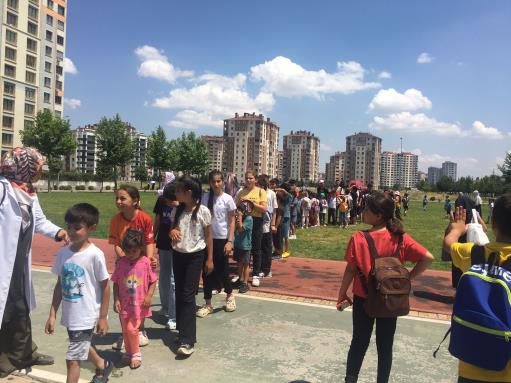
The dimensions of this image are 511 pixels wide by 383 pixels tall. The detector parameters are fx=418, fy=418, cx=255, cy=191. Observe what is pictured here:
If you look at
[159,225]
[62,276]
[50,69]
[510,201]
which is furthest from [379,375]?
[50,69]

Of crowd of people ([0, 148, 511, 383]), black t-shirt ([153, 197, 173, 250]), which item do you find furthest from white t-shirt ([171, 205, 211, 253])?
black t-shirt ([153, 197, 173, 250])

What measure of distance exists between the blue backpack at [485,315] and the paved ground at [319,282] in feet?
13.8

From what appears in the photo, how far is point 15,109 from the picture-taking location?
2387 inches

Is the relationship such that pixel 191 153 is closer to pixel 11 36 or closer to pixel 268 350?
pixel 11 36

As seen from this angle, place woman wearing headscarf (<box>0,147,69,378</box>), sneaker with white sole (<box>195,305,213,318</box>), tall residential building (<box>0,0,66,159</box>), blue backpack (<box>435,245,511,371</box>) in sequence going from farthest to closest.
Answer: tall residential building (<box>0,0,66,159</box>), sneaker with white sole (<box>195,305,213,318</box>), woman wearing headscarf (<box>0,147,69,378</box>), blue backpack (<box>435,245,511,371</box>)

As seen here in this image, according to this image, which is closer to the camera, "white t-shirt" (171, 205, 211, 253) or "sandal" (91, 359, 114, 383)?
"sandal" (91, 359, 114, 383)

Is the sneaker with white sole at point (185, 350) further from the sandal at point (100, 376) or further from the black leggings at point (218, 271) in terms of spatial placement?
the black leggings at point (218, 271)

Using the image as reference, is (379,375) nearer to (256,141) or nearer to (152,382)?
(152,382)

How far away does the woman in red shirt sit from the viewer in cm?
327

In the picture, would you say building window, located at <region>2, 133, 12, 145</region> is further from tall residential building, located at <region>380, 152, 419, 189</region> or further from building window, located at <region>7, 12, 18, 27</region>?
tall residential building, located at <region>380, 152, 419, 189</region>

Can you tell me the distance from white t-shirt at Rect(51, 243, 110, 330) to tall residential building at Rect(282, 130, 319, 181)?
534 ft

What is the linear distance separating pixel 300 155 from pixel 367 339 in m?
166

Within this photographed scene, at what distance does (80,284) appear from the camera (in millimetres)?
3291

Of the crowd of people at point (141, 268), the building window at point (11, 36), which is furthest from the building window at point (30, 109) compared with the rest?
the crowd of people at point (141, 268)
